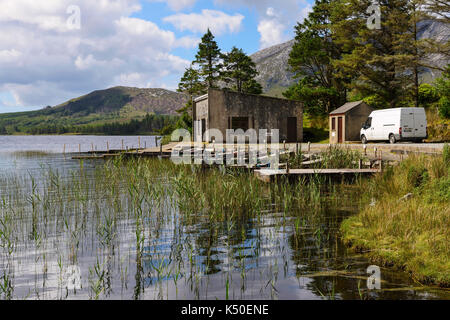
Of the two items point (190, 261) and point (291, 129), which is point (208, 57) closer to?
point (291, 129)

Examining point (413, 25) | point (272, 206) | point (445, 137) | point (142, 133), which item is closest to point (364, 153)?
point (445, 137)

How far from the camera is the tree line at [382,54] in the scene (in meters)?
30.2

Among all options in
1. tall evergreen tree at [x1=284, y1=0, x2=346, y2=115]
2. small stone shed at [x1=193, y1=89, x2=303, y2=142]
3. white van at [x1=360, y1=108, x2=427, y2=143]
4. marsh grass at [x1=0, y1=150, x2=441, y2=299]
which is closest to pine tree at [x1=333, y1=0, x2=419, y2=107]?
tall evergreen tree at [x1=284, y1=0, x2=346, y2=115]

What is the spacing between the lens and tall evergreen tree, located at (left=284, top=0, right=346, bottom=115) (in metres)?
40.0

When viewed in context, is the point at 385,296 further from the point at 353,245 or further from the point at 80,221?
the point at 80,221

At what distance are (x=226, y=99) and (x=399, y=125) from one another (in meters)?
14.6

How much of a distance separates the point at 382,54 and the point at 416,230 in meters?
32.7

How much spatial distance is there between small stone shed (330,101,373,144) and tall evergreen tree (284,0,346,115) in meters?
8.17

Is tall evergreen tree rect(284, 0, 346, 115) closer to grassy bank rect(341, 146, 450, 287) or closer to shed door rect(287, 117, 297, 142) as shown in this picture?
shed door rect(287, 117, 297, 142)

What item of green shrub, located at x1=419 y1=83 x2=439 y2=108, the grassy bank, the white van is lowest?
the grassy bank

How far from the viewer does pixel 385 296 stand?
222 inches

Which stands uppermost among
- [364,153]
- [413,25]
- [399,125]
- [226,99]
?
[413,25]

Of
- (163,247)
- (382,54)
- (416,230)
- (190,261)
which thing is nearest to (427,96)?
(382,54)
